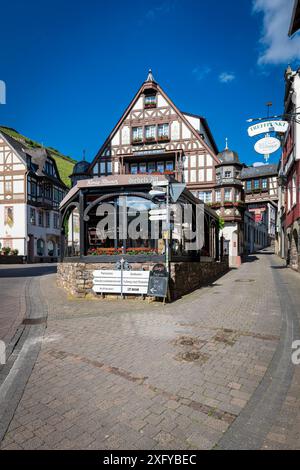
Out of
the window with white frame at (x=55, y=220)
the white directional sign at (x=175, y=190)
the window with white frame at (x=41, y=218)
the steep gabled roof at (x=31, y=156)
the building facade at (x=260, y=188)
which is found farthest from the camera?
the window with white frame at (x=55, y=220)

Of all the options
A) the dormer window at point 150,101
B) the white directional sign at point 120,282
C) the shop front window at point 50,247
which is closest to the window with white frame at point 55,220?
the shop front window at point 50,247

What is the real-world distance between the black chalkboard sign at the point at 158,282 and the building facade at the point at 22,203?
2780 cm

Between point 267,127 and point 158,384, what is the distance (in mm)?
8639

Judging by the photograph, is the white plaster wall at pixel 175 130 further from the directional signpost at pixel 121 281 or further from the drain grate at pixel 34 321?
the drain grate at pixel 34 321

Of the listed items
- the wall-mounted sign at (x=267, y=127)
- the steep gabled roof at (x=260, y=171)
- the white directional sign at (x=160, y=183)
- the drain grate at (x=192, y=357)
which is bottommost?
the drain grate at (x=192, y=357)

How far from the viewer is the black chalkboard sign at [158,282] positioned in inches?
332

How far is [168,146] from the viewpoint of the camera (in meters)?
27.6

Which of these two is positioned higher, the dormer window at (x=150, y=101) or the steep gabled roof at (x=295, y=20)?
the dormer window at (x=150, y=101)

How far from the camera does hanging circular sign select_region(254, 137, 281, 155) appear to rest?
387 inches

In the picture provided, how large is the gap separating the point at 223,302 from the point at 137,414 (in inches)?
252

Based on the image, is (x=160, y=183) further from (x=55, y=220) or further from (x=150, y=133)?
(x=55, y=220)

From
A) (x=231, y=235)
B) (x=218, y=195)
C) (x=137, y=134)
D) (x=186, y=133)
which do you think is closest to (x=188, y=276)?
(x=218, y=195)
